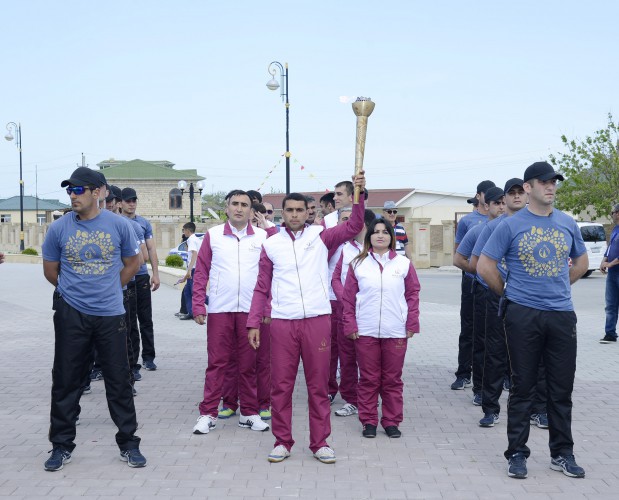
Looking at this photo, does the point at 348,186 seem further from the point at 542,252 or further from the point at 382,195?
the point at 382,195

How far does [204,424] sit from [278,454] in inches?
40.9

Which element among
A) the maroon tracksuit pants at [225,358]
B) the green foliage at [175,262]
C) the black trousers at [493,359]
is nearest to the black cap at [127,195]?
the maroon tracksuit pants at [225,358]

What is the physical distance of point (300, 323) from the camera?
5738 millimetres

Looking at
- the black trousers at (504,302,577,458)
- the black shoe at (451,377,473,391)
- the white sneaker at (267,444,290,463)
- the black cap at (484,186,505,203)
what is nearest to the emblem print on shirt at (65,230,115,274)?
the white sneaker at (267,444,290,463)

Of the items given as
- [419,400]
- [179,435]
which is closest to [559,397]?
[419,400]

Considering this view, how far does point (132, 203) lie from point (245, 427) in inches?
121

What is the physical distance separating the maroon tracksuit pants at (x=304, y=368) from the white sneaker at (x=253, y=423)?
0.86 meters

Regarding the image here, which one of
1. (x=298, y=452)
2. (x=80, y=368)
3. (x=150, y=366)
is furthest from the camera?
(x=150, y=366)

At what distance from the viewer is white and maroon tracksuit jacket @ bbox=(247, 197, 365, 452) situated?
5.73 meters

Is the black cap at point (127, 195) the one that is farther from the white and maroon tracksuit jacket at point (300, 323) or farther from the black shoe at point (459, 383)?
the black shoe at point (459, 383)

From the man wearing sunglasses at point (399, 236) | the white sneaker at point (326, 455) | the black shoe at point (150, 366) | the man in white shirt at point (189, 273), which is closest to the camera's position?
the white sneaker at point (326, 455)

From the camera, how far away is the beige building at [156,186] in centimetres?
7381

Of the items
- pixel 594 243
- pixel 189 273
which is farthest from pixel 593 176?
pixel 189 273

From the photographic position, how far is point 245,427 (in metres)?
6.74
